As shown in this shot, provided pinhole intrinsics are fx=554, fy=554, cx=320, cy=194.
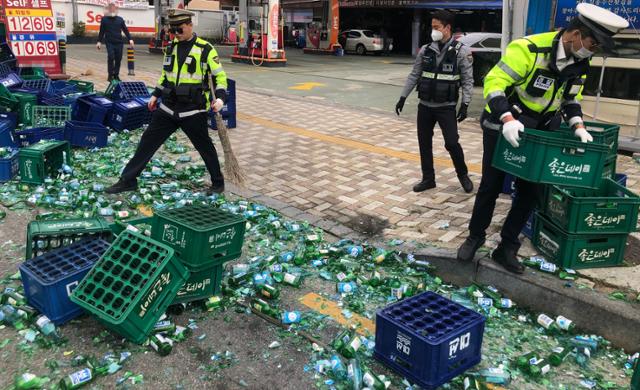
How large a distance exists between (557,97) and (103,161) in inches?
225

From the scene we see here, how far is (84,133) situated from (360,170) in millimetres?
3906

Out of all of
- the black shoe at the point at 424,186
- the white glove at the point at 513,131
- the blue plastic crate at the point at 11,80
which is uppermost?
the white glove at the point at 513,131

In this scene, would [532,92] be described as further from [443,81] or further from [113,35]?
[113,35]

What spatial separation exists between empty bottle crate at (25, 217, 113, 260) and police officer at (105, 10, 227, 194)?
199cm

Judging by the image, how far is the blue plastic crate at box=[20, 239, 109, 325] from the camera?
3.47 metres

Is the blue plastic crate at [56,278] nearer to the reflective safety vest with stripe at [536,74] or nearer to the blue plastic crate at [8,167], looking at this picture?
the reflective safety vest with stripe at [536,74]

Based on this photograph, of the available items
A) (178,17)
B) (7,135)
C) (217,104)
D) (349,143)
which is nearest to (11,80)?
(7,135)

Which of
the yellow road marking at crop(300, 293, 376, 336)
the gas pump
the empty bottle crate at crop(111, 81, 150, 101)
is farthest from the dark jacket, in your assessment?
the yellow road marking at crop(300, 293, 376, 336)

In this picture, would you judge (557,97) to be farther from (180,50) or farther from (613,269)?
(180,50)

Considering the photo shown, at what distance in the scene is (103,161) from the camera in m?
7.34

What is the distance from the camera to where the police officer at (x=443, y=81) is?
19.3 ft

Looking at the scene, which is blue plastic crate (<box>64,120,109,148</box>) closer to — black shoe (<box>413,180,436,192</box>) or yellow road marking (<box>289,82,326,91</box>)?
black shoe (<box>413,180,436,192</box>)

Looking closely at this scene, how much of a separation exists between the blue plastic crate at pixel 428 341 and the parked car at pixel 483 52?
11081 millimetres

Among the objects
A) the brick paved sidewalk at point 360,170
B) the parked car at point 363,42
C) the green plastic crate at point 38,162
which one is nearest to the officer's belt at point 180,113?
the brick paved sidewalk at point 360,170
